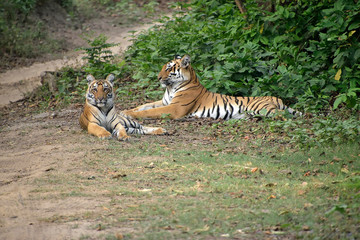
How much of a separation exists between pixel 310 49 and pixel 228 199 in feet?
17.0

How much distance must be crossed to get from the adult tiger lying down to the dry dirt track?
1.47 metres

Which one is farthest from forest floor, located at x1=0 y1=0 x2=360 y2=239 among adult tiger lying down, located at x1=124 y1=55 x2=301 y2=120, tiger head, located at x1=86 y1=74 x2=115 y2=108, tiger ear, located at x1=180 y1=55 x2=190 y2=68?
tiger ear, located at x1=180 y1=55 x2=190 y2=68

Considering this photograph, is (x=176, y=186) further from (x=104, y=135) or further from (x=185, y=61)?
(x=185, y=61)

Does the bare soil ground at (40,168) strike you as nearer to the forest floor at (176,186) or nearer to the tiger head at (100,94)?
the forest floor at (176,186)

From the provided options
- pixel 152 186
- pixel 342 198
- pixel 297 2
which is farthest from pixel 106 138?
pixel 297 2

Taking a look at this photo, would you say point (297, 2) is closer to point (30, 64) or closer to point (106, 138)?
point (106, 138)

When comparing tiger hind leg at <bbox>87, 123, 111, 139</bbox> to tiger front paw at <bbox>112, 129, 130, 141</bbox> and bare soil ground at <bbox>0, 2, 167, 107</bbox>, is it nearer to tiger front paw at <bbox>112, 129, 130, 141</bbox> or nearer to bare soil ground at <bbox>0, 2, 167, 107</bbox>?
tiger front paw at <bbox>112, 129, 130, 141</bbox>

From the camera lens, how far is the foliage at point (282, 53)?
809 centimetres

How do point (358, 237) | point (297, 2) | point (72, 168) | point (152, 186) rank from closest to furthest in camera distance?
point (358, 237) < point (152, 186) < point (72, 168) < point (297, 2)

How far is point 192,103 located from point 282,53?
6.37 feet

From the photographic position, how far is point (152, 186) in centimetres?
461

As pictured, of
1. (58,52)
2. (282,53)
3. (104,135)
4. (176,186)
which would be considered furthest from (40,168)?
(58,52)

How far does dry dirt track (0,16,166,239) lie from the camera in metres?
3.59

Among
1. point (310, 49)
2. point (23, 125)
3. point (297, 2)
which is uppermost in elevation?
point (297, 2)
